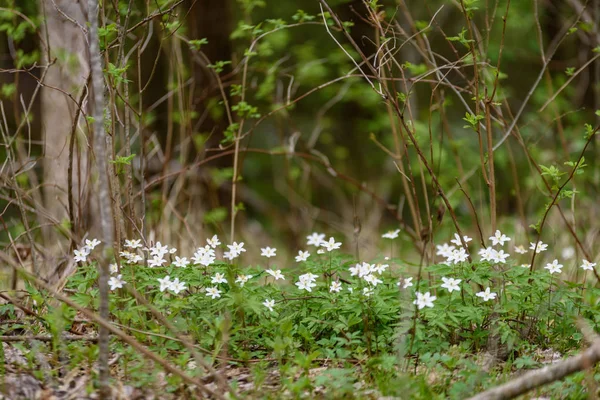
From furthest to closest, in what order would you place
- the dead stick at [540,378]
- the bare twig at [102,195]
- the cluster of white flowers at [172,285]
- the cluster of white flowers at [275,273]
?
the cluster of white flowers at [275,273] < the cluster of white flowers at [172,285] < the bare twig at [102,195] < the dead stick at [540,378]

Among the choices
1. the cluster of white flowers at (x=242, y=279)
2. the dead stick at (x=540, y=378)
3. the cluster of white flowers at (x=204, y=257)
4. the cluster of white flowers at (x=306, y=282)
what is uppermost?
the cluster of white flowers at (x=204, y=257)

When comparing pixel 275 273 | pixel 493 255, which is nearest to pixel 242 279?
pixel 275 273

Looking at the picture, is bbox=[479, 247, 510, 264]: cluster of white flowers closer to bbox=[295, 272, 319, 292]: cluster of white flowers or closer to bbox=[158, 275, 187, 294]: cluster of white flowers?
bbox=[295, 272, 319, 292]: cluster of white flowers

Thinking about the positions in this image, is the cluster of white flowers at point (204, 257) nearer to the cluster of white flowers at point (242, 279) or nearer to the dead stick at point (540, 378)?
the cluster of white flowers at point (242, 279)

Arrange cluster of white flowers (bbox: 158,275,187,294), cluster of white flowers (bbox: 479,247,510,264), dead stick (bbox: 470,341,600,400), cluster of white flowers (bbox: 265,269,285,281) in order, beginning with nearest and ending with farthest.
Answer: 1. dead stick (bbox: 470,341,600,400)
2. cluster of white flowers (bbox: 158,275,187,294)
3. cluster of white flowers (bbox: 479,247,510,264)
4. cluster of white flowers (bbox: 265,269,285,281)

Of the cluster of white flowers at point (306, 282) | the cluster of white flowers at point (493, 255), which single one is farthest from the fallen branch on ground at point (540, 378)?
the cluster of white flowers at point (306, 282)

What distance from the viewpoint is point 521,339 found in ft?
9.85

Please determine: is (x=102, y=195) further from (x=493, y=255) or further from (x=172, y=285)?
(x=493, y=255)

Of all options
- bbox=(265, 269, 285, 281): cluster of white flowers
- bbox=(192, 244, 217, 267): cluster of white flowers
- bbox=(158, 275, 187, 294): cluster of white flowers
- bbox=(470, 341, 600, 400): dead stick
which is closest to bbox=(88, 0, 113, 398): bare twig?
bbox=(158, 275, 187, 294): cluster of white flowers

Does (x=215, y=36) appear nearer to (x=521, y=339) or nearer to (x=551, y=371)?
(x=521, y=339)

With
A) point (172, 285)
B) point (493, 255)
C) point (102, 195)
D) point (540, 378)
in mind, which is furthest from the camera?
point (493, 255)

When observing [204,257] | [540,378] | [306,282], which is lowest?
[540,378]

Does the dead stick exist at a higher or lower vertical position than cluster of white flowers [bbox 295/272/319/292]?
lower

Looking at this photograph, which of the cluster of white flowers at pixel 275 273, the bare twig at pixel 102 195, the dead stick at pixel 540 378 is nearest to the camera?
the dead stick at pixel 540 378
